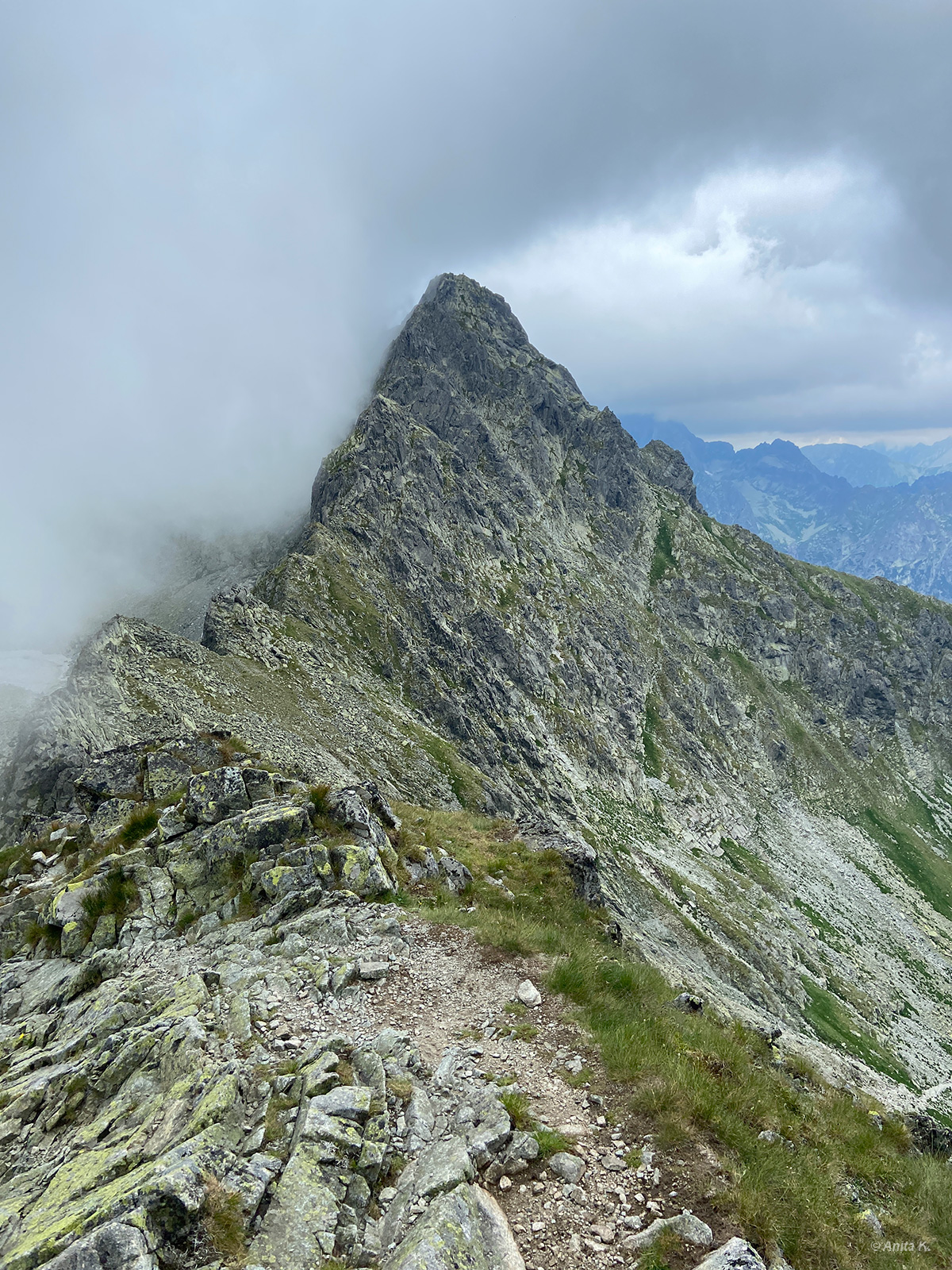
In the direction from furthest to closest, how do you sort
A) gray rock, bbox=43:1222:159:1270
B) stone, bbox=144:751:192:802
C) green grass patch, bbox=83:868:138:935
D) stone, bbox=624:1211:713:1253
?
stone, bbox=144:751:192:802, green grass patch, bbox=83:868:138:935, stone, bbox=624:1211:713:1253, gray rock, bbox=43:1222:159:1270

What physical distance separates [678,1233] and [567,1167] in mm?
1656

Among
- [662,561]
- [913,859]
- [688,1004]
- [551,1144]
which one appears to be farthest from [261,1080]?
[662,561]

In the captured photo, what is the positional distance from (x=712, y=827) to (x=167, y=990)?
130154 mm

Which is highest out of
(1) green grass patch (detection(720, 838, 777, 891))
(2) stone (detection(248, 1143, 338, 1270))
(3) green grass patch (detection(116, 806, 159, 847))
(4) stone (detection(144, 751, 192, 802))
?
(2) stone (detection(248, 1143, 338, 1270))

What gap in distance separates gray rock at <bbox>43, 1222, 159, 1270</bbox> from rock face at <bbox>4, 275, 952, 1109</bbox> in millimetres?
10526

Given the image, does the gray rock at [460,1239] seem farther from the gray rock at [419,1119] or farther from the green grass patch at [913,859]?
the green grass patch at [913,859]

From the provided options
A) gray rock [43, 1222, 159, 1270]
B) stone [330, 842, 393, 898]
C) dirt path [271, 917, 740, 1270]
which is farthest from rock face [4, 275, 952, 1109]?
gray rock [43, 1222, 159, 1270]

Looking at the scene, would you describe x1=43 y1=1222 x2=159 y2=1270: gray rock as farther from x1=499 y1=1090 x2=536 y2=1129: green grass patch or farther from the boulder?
the boulder

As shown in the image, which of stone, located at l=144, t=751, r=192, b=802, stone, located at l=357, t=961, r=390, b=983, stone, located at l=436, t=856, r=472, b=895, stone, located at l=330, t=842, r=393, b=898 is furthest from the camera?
stone, located at l=144, t=751, r=192, b=802

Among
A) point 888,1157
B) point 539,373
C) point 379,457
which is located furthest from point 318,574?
point 539,373

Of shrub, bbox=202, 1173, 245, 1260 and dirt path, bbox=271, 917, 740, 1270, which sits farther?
dirt path, bbox=271, 917, 740, 1270

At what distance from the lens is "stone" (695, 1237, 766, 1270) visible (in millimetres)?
6371

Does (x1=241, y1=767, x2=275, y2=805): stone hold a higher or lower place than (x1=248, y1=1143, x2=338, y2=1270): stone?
lower

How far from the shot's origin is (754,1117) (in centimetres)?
959
